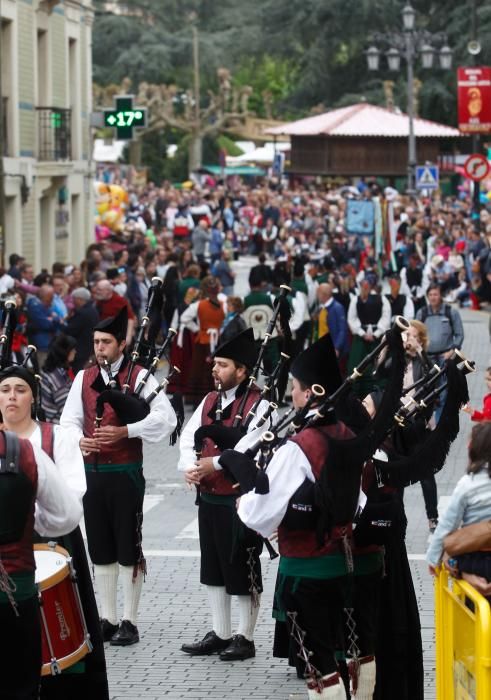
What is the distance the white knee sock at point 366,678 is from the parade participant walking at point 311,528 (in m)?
0.37

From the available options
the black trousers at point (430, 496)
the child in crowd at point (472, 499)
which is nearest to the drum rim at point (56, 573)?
the child in crowd at point (472, 499)

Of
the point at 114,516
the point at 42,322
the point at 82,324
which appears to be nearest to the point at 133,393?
the point at 114,516

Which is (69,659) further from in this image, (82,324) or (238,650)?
(82,324)

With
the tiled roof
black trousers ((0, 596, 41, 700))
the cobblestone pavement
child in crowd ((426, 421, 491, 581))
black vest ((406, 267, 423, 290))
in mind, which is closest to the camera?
black trousers ((0, 596, 41, 700))

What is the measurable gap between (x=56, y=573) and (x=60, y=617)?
21 centimetres

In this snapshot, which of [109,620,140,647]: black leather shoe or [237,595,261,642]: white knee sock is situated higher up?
[237,595,261,642]: white knee sock

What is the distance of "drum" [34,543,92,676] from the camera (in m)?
7.09

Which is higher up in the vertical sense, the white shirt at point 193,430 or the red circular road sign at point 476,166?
the red circular road sign at point 476,166

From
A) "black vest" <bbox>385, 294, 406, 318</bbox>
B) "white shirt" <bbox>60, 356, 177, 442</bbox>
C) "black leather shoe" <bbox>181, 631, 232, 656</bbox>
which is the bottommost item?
"black leather shoe" <bbox>181, 631, 232, 656</bbox>

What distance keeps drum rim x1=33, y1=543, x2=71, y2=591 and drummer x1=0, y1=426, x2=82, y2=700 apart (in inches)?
11.5

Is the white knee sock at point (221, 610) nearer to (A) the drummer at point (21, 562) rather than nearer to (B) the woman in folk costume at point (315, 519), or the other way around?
(B) the woman in folk costume at point (315, 519)

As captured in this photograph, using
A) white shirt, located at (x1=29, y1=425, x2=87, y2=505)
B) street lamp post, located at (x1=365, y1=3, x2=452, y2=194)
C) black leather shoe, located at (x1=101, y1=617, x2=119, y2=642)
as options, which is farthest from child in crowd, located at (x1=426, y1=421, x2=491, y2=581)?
street lamp post, located at (x1=365, y1=3, x2=452, y2=194)

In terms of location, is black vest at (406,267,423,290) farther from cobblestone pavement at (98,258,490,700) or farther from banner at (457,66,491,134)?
banner at (457,66,491,134)

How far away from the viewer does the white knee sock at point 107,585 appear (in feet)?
31.7
